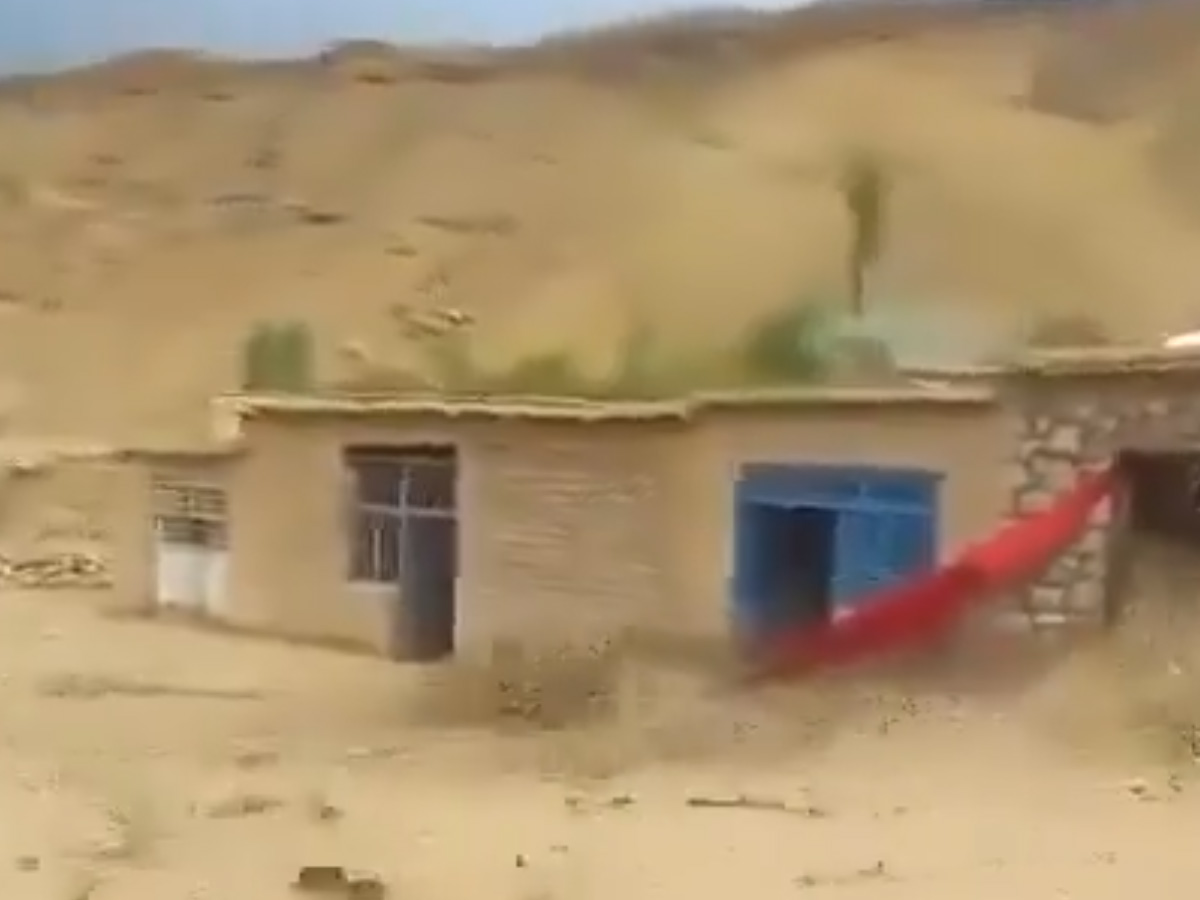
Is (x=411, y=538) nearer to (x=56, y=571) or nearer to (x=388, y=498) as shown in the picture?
(x=388, y=498)

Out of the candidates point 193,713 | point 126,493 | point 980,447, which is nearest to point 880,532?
point 980,447

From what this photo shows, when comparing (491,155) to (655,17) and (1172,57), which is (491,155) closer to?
(655,17)

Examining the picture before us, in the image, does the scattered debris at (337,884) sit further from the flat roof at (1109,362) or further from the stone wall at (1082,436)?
the flat roof at (1109,362)

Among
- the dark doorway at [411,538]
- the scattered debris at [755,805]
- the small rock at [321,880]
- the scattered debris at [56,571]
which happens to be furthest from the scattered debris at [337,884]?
the scattered debris at [56,571]

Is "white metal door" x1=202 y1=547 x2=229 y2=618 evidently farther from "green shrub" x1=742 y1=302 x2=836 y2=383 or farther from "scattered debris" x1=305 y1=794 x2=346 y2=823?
"scattered debris" x1=305 y1=794 x2=346 y2=823

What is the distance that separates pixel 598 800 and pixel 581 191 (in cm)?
504

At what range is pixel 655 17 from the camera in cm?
684

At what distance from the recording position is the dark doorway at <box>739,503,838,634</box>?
13.2 feet

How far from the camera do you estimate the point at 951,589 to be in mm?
3494

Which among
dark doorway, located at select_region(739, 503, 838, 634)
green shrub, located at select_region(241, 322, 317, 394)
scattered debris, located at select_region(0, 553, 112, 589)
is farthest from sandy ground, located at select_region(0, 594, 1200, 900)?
green shrub, located at select_region(241, 322, 317, 394)

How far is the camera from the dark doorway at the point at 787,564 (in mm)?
4035

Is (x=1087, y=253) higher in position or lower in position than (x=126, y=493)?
higher

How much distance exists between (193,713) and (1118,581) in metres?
1.82

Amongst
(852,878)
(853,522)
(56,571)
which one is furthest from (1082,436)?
(56,571)
